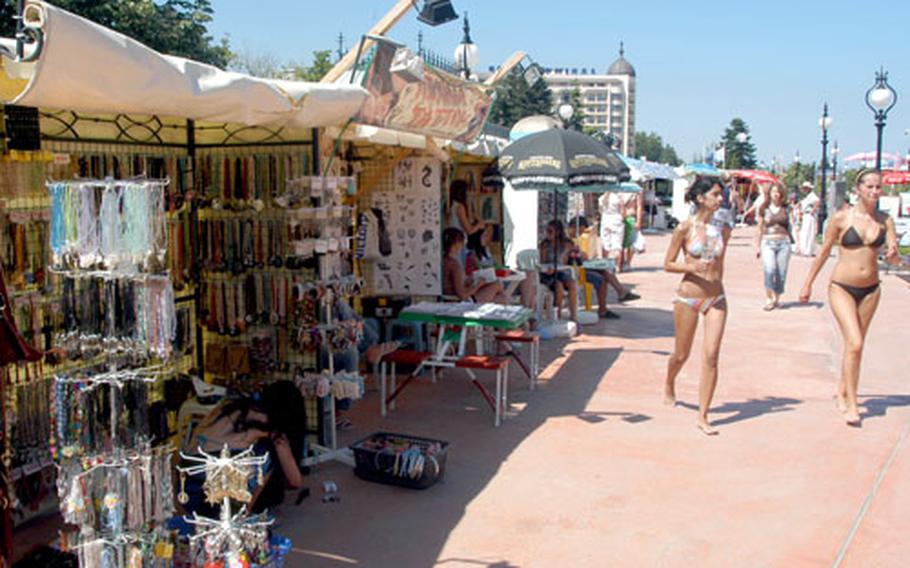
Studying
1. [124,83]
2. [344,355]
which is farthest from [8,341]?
[344,355]

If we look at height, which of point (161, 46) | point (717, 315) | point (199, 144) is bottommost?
point (717, 315)

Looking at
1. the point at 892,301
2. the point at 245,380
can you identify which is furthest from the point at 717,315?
the point at 892,301

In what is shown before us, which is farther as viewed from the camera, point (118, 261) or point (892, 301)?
point (892, 301)

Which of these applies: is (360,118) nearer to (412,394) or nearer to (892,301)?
(412,394)

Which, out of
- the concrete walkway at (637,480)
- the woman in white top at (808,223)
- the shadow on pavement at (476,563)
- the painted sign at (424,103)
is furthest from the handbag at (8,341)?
the woman in white top at (808,223)

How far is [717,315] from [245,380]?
11.9ft

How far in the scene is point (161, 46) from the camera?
18.5 meters

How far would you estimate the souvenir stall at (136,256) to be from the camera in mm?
3320

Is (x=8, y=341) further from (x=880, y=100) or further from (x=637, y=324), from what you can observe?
(x=880, y=100)

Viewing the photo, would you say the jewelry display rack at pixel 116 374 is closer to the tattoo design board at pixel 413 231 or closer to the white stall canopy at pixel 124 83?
the white stall canopy at pixel 124 83

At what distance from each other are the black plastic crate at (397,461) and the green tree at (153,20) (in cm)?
1264

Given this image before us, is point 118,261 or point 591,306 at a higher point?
point 118,261

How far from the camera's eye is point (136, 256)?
340cm

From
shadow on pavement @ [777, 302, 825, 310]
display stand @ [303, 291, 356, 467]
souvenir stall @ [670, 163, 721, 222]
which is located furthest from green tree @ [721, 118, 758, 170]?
display stand @ [303, 291, 356, 467]
